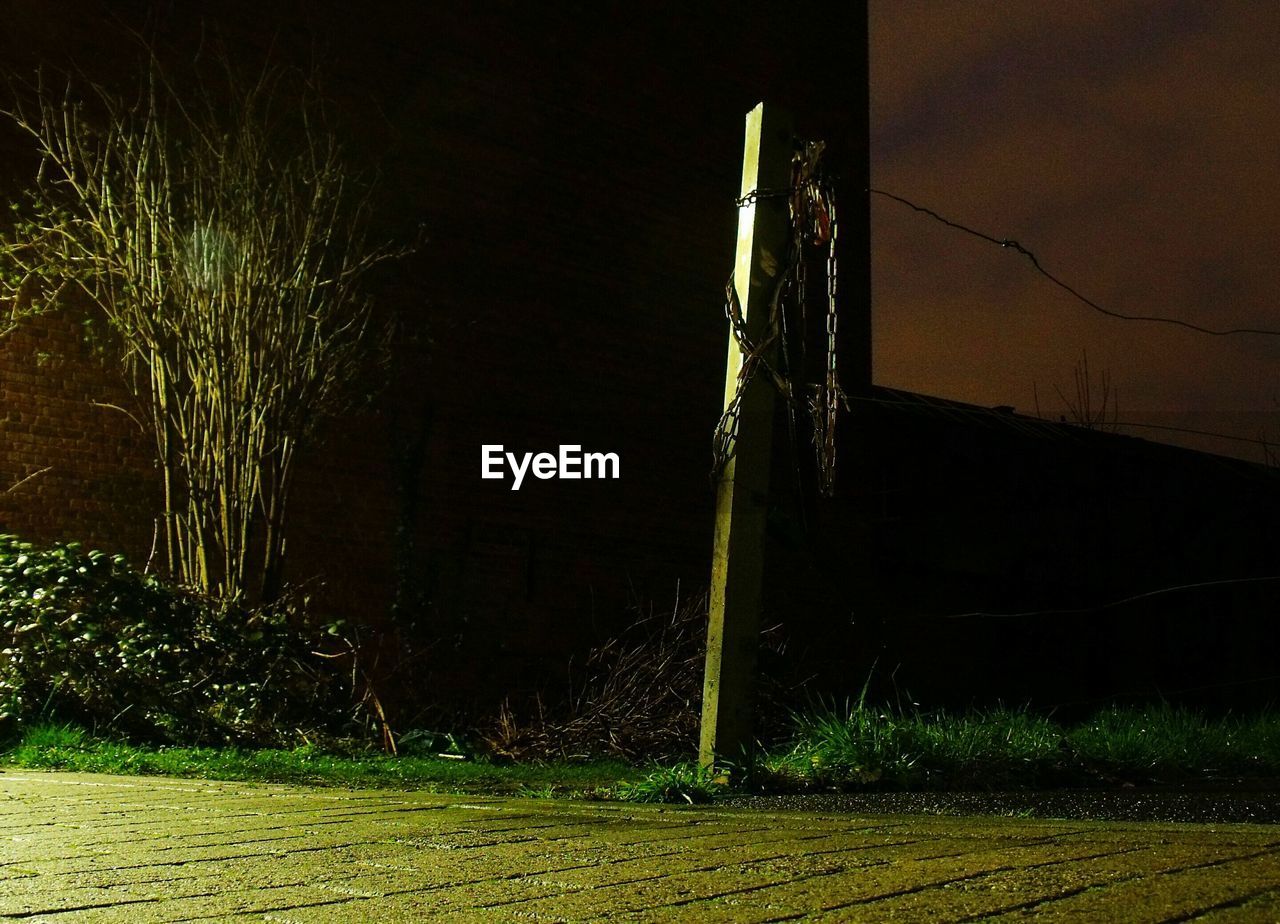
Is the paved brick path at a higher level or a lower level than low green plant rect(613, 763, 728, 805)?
higher

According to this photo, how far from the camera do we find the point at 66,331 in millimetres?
8367

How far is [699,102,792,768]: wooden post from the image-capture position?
5.79 meters

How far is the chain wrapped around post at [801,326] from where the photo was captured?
5.97 metres

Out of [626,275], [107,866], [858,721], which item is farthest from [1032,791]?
[626,275]

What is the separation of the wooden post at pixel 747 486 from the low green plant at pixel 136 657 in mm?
2742

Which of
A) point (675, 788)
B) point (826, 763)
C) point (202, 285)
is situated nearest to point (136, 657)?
point (202, 285)

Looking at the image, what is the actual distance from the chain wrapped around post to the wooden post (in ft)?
0.12

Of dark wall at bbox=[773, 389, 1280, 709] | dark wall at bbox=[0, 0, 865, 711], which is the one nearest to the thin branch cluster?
dark wall at bbox=[0, 0, 865, 711]

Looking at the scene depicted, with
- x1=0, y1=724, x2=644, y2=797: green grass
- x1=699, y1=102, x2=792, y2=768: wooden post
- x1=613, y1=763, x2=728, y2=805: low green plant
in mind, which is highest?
x1=699, y1=102, x2=792, y2=768: wooden post

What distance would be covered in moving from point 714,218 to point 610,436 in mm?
2558

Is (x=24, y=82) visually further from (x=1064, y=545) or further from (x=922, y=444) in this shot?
(x=1064, y=545)

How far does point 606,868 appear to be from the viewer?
2535 mm

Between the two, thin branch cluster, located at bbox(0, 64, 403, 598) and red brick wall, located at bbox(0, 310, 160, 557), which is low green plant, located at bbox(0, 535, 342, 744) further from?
red brick wall, located at bbox(0, 310, 160, 557)

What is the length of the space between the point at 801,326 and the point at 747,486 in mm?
864
